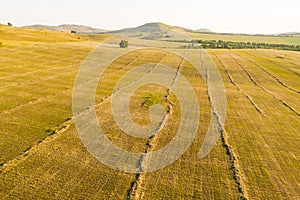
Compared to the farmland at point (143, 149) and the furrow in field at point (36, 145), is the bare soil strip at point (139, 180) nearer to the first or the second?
the farmland at point (143, 149)

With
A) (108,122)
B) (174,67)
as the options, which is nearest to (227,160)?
(108,122)

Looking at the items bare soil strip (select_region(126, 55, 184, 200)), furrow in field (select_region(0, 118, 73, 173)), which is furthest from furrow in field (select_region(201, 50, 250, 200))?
furrow in field (select_region(0, 118, 73, 173))

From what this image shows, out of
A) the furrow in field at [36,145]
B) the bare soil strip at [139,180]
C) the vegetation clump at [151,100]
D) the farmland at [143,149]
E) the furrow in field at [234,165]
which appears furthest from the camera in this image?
the vegetation clump at [151,100]

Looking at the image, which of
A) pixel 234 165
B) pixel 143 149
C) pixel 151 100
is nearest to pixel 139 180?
pixel 143 149

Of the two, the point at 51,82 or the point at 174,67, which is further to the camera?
the point at 174,67

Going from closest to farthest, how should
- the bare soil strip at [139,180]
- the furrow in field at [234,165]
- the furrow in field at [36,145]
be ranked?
the bare soil strip at [139,180] < the furrow in field at [234,165] < the furrow in field at [36,145]

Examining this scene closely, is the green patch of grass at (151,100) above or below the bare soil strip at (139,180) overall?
below

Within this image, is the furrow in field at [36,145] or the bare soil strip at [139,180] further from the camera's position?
the furrow in field at [36,145]

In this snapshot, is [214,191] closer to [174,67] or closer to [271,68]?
[174,67]

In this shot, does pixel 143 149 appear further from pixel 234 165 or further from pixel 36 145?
pixel 36 145

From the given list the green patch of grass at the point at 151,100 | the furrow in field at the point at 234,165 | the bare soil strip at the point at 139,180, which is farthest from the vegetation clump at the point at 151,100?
the furrow in field at the point at 234,165

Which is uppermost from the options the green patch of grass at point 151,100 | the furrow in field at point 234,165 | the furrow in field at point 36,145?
the furrow in field at point 36,145
